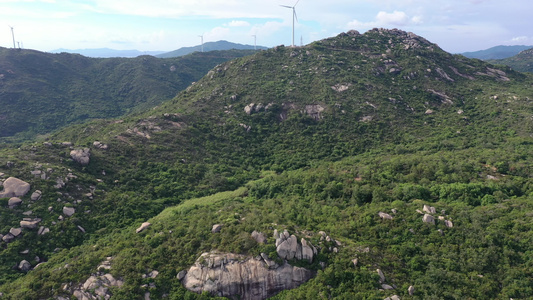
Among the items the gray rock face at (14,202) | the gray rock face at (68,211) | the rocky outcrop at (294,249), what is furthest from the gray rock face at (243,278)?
the gray rock face at (14,202)

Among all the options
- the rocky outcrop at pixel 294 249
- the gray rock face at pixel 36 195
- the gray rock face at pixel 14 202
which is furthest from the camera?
the gray rock face at pixel 36 195

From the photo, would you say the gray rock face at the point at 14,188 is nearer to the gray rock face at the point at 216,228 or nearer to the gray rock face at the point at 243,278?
the gray rock face at the point at 216,228

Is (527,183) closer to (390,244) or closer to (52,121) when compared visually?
(390,244)

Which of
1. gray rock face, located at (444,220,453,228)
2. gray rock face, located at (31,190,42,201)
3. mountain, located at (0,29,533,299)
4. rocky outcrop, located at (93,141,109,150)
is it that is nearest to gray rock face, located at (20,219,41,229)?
mountain, located at (0,29,533,299)

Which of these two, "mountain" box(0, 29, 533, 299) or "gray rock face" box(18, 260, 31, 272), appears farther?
"gray rock face" box(18, 260, 31, 272)

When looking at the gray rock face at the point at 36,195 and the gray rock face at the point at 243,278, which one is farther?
the gray rock face at the point at 36,195

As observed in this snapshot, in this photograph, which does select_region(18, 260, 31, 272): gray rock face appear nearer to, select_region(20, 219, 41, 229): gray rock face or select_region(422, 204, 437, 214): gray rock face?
select_region(20, 219, 41, 229): gray rock face

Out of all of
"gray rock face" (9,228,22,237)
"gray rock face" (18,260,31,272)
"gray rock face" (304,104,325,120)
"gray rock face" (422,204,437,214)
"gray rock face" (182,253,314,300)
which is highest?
"gray rock face" (304,104,325,120)
